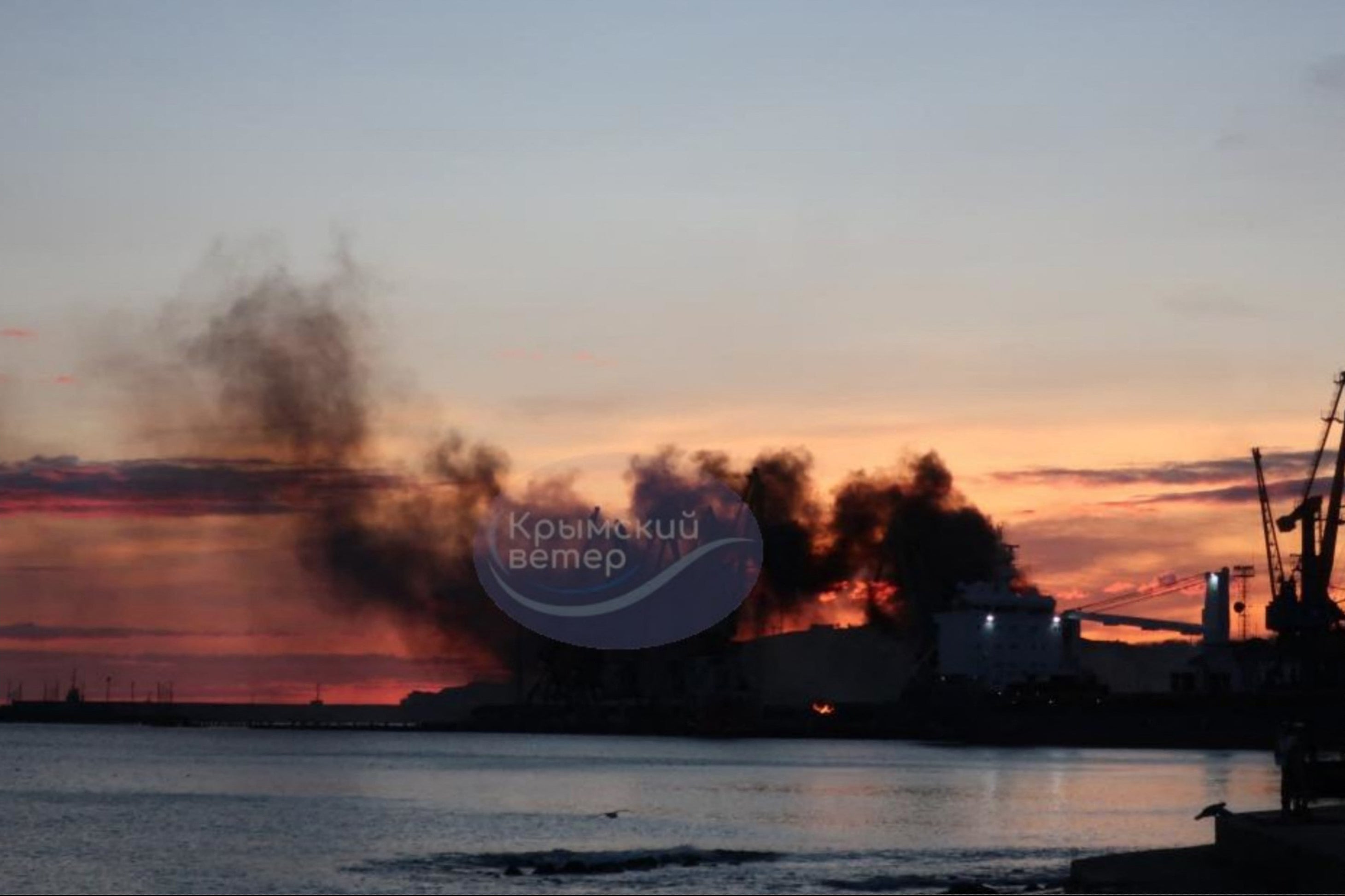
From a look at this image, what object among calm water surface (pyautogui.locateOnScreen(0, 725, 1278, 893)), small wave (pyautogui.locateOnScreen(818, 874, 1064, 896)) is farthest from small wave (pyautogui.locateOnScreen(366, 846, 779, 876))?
small wave (pyautogui.locateOnScreen(818, 874, 1064, 896))

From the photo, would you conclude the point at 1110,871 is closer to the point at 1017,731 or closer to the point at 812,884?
the point at 812,884

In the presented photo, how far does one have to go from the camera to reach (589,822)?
72625 mm

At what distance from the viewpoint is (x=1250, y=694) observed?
16125 cm

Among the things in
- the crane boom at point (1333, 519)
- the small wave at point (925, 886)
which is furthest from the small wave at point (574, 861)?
the crane boom at point (1333, 519)

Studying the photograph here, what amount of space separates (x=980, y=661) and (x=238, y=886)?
514 feet

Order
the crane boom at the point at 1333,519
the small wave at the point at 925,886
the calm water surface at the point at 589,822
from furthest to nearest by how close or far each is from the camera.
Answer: the crane boom at the point at 1333,519 → the calm water surface at the point at 589,822 → the small wave at the point at 925,886

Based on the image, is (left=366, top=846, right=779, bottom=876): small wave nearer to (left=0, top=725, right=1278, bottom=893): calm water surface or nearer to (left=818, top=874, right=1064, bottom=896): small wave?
(left=0, top=725, right=1278, bottom=893): calm water surface

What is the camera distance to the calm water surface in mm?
49281

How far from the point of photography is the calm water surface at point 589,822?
49.3 metres

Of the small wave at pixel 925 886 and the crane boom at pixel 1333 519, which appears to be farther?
the crane boom at pixel 1333 519

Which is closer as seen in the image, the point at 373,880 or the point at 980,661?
the point at 373,880

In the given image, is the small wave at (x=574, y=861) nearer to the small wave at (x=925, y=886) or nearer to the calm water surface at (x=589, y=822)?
the calm water surface at (x=589, y=822)

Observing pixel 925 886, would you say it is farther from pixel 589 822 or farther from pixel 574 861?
pixel 589 822

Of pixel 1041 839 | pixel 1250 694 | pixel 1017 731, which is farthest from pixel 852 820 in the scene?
pixel 1017 731
